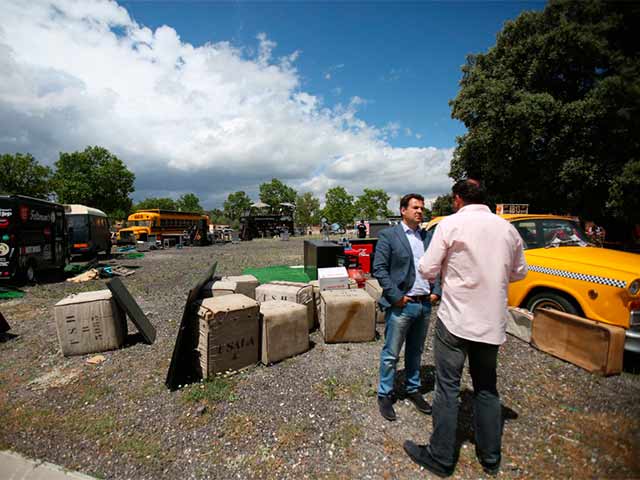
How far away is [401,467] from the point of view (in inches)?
90.0

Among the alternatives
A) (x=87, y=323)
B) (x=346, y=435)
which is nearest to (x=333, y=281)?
(x=346, y=435)

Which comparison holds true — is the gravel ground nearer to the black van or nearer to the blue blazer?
the blue blazer

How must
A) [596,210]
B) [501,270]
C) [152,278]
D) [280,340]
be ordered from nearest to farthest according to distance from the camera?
[501,270]
[280,340]
[152,278]
[596,210]

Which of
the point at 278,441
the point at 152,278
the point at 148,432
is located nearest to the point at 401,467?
the point at 278,441

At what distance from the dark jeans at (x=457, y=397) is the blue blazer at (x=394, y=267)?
570 mm

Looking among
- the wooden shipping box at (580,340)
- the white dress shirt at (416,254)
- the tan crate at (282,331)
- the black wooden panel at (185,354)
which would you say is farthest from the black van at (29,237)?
the wooden shipping box at (580,340)

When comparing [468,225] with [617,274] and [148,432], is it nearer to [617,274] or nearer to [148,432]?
[617,274]

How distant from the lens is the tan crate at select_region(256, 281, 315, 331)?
473 cm

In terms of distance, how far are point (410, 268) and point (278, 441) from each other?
199 centimetres

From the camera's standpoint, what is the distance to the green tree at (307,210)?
8769 cm

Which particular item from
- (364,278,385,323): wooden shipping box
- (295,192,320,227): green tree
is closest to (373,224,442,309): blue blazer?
(364,278,385,323): wooden shipping box

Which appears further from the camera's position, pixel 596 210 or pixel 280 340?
pixel 596 210

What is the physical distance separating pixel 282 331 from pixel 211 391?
110 centimetres

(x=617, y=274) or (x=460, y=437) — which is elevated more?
(x=617, y=274)
